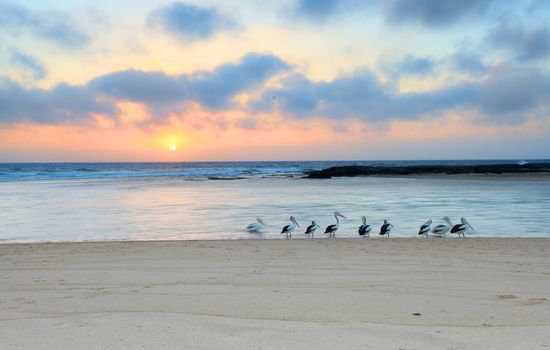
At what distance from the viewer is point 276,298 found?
5906 mm

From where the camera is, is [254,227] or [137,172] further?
[137,172]

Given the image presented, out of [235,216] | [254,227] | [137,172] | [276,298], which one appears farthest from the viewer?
[137,172]

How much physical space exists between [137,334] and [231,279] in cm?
249

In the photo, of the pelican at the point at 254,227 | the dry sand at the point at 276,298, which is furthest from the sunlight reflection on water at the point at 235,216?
the dry sand at the point at 276,298

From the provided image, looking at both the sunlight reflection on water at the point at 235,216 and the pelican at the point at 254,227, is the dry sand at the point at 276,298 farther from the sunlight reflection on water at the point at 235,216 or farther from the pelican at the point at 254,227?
the pelican at the point at 254,227

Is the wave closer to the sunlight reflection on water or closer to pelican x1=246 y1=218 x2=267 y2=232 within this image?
the sunlight reflection on water

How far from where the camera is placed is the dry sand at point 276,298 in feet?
14.7

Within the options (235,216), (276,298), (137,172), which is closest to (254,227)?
(235,216)

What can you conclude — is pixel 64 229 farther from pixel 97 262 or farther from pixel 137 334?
pixel 137 334

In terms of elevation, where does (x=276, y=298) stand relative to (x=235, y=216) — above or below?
above

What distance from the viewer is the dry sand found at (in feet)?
14.7

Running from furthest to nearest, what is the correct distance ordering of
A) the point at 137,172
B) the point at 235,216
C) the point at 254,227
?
the point at 137,172
the point at 235,216
the point at 254,227

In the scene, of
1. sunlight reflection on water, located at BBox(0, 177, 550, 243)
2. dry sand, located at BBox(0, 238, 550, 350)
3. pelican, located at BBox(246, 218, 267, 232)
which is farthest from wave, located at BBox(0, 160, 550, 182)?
dry sand, located at BBox(0, 238, 550, 350)

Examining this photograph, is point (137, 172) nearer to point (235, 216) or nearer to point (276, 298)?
point (235, 216)
